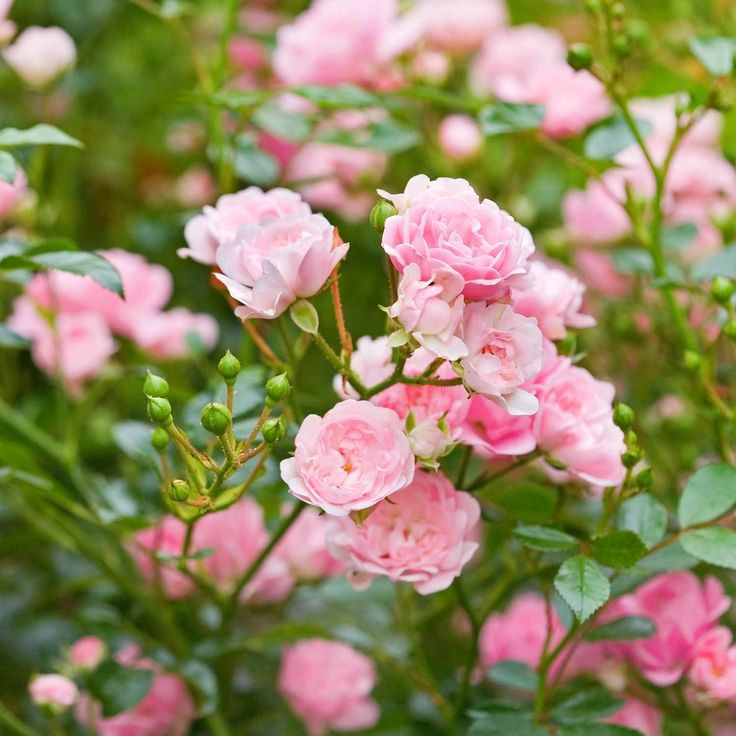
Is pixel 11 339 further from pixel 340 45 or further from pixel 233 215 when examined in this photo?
pixel 340 45

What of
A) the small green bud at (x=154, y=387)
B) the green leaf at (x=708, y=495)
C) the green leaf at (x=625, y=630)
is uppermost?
the small green bud at (x=154, y=387)

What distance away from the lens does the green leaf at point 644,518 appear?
66cm

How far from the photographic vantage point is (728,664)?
0.70 m

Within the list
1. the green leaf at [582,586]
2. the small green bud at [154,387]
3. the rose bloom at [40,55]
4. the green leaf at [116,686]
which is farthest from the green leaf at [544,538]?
the rose bloom at [40,55]

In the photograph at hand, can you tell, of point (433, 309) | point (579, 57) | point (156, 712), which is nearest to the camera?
point (433, 309)

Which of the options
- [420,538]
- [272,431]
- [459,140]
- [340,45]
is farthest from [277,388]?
[459,140]

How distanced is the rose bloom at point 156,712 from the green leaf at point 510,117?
0.47 metres

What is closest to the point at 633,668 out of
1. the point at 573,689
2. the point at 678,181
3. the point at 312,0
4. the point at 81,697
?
the point at 573,689

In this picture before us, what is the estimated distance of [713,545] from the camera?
62 centimetres

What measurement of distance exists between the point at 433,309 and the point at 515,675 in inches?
13.6

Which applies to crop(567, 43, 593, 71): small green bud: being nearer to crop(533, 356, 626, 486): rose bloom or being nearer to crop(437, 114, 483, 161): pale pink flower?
crop(533, 356, 626, 486): rose bloom

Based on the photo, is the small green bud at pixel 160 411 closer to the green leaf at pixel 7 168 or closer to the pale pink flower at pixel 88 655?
the green leaf at pixel 7 168

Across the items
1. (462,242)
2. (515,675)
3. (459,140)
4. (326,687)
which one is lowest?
(326,687)

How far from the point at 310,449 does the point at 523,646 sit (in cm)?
38
